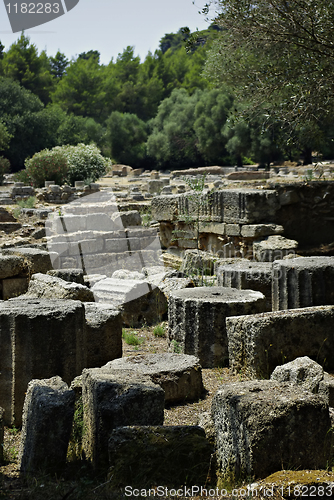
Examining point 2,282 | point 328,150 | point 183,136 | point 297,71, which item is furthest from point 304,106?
point 183,136

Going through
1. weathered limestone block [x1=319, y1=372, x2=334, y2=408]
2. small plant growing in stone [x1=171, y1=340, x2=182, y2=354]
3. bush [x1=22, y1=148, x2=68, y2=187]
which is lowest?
small plant growing in stone [x1=171, y1=340, x2=182, y2=354]

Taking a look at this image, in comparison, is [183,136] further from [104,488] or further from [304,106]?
[104,488]

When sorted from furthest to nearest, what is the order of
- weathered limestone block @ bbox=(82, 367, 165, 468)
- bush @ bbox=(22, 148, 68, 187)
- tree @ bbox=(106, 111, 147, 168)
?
tree @ bbox=(106, 111, 147, 168)
bush @ bbox=(22, 148, 68, 187)
weathered limestone block @ bbox=(82, 367, 165, 468)

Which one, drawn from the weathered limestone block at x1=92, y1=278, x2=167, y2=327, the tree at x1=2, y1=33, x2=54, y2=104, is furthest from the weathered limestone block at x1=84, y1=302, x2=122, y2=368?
the tree at x1=2, y1=33, x2=54, y2=104

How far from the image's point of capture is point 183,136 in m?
41.4

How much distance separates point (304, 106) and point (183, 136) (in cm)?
3440

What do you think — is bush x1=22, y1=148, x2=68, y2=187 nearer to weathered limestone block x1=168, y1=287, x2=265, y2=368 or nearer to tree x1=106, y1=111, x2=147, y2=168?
tree x1=106, y1=111, x2=147, y2=168

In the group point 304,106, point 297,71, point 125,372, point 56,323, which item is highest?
point 297,71

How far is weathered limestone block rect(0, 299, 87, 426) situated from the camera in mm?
3908

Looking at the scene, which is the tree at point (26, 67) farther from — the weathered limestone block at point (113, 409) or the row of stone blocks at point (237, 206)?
the weathered limestone block at point (113, 409)

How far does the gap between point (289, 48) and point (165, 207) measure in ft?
11.5

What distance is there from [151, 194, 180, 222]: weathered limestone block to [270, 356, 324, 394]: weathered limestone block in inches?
237

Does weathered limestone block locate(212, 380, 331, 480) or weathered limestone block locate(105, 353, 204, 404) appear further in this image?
weathered limestone block locate(105, 353, 204, 404)

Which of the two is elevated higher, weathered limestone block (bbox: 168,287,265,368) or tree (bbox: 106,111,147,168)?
tree (bbox: 106,111,147,168)
